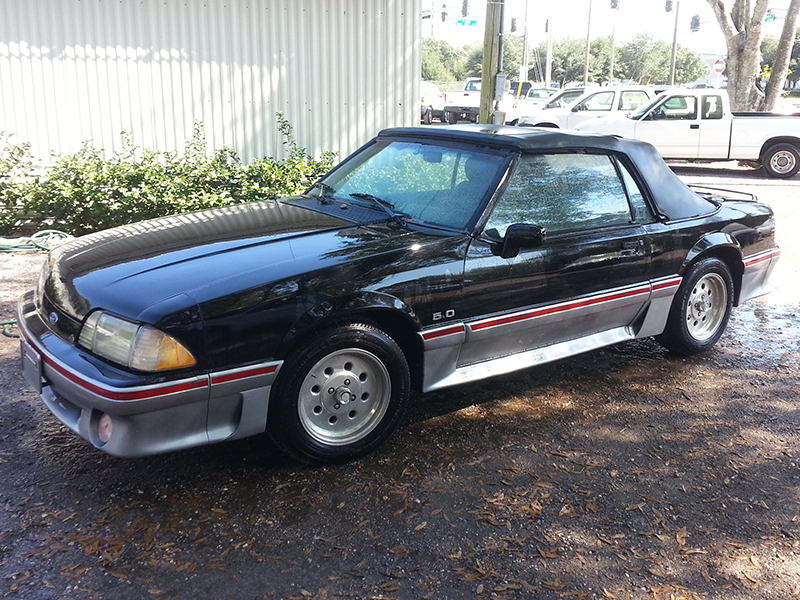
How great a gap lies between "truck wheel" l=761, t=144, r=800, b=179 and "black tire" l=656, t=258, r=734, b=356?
480 inches

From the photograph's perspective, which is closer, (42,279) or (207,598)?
(207,598)

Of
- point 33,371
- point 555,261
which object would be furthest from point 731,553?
point 33,371

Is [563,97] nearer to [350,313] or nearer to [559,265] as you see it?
[559,265]

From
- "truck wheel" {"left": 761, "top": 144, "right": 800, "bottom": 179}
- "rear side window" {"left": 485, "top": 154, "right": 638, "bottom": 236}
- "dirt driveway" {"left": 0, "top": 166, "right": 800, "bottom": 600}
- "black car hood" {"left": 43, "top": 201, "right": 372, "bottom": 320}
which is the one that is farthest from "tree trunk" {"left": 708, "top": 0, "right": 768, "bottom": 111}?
"black car hood" {"left": 43, "top": 201, "right": 372, "bottom": 320}

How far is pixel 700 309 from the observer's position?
5.60 m

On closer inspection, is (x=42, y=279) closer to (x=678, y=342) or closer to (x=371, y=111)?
(x=678, y=342)

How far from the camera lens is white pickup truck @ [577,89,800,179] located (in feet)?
53.2

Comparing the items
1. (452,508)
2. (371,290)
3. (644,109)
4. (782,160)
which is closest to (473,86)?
(644,109)

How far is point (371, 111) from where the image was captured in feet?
34.3

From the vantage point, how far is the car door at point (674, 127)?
16.3 meters

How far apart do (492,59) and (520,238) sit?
Answer: 556cm

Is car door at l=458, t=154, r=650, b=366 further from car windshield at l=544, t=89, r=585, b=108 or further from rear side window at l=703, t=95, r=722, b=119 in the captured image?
car windshield at l=544, t=89, r=585, b=108

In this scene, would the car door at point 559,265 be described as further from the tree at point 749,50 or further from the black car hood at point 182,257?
the tree at point 749,50

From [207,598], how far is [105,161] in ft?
23.9
